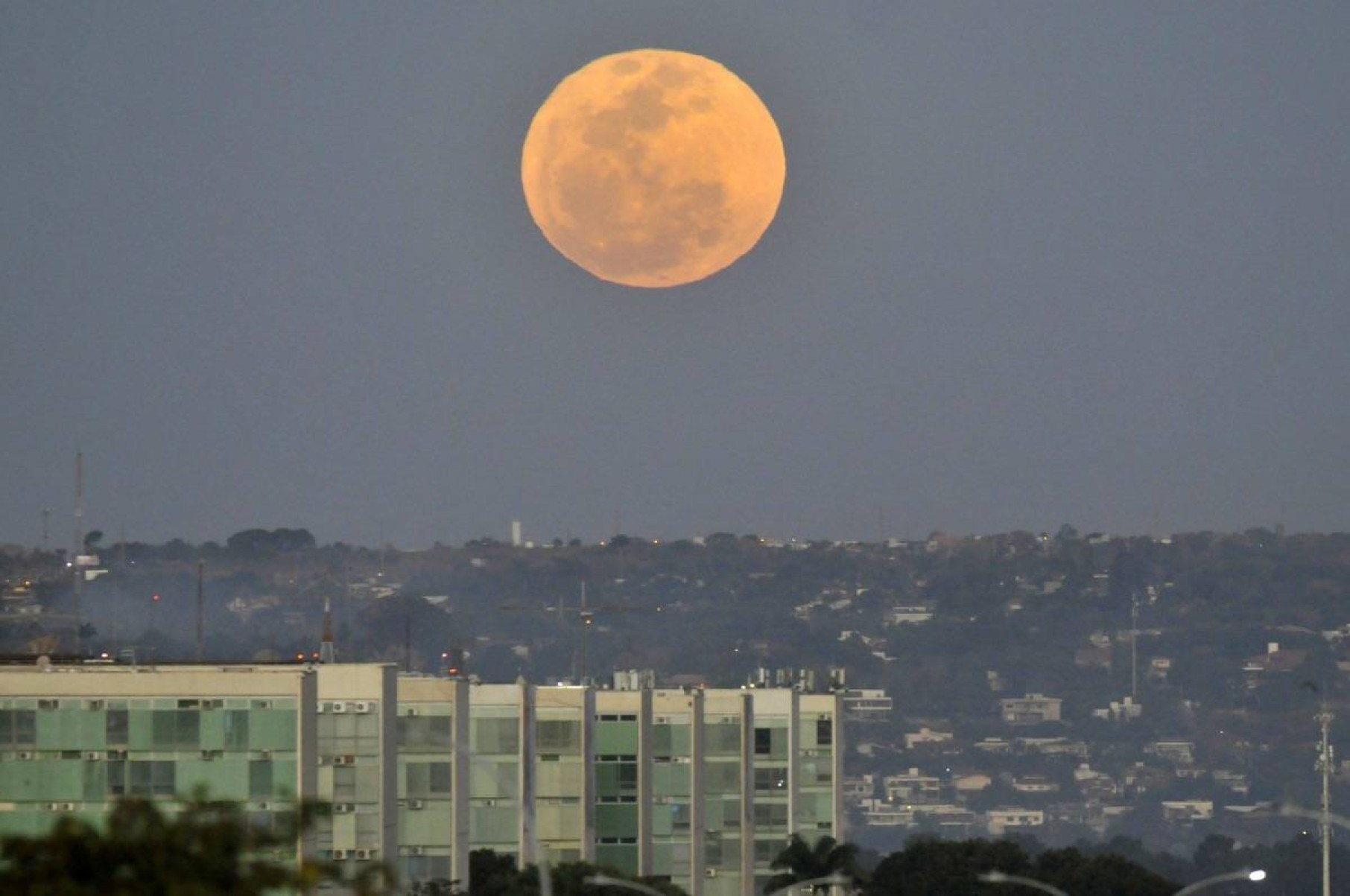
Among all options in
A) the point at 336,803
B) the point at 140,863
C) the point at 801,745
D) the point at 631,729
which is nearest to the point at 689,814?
the point at 631,729

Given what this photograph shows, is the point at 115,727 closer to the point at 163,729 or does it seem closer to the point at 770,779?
the point at 163,729

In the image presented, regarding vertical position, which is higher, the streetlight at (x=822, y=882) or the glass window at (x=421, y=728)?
the glass window at (x=421, y=728)

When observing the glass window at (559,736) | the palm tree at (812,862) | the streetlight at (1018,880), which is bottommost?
the palm tree at (812,862)

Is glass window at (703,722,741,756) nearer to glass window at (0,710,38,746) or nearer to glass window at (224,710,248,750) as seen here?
glass window at (224,710,248,750)

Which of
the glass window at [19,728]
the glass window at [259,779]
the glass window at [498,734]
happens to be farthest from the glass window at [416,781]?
the glass window at [19,728]

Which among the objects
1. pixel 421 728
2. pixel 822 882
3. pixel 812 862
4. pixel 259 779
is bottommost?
pixel 812 862

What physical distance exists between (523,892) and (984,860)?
49.5m

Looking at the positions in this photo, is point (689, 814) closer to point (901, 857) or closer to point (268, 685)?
point (901, 857)

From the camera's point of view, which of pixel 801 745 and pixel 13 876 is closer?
pixel 13 876

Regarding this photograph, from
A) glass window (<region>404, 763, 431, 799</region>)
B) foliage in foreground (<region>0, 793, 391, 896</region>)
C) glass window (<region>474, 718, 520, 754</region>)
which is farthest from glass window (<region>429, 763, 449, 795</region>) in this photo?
foliage in foreground (<region>0, 793, 391, 896</region>)

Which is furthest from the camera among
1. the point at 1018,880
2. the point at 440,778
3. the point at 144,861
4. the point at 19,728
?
the point at 440,778

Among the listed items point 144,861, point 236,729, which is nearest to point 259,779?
point 236,729

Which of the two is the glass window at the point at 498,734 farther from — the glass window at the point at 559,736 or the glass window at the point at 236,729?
the glass window at the point at 236,729

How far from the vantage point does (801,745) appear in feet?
531
